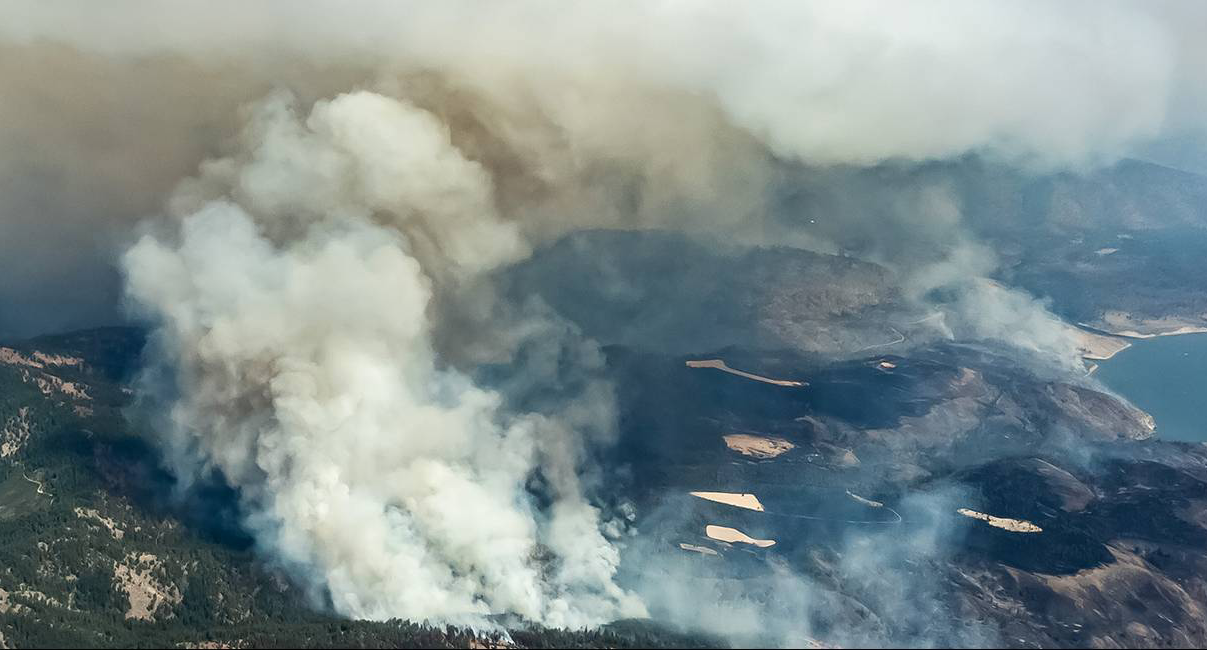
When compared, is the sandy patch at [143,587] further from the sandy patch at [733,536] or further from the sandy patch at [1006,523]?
the sandy patch at [1006,523]

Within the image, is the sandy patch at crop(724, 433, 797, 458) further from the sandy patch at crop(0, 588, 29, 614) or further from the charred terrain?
the sandy patch at crop(0, 588, 29, 614)

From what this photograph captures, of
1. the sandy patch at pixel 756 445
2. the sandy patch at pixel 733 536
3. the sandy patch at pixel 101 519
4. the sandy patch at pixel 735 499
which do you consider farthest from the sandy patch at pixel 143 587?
the sandy patch at pixel 756 445

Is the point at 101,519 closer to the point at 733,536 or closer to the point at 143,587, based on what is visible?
the point at 143,587

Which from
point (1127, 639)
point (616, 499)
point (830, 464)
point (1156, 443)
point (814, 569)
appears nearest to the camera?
point (1127, 639)

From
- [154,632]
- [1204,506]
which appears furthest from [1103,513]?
[154,632]

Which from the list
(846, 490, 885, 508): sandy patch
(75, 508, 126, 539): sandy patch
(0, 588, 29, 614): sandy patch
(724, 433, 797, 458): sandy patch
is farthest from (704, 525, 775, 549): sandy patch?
(0, 588, 29, 614): sandy patch

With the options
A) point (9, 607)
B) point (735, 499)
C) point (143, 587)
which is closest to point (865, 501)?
point (735, 499)

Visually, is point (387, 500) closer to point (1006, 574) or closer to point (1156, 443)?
point (1006, 574)
